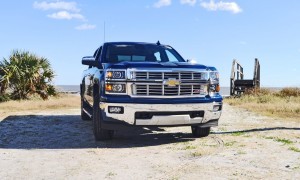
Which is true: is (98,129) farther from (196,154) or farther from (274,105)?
(274,105)

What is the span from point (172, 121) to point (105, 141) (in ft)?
4.32

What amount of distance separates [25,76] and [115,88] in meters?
11.6

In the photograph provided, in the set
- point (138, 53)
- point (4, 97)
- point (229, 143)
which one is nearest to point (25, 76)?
point (4, 97)

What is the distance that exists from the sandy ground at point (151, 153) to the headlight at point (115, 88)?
906 millimetres

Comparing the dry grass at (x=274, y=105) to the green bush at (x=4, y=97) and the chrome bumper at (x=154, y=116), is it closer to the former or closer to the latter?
the chrome bumper at (x=154, y=116)

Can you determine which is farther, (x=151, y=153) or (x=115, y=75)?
(x=115, y=75)

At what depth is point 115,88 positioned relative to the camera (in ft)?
21.4

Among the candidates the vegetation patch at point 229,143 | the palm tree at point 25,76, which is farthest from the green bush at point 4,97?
the vegetation patch at point 229,143

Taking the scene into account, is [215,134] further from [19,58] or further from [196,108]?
[19,58]

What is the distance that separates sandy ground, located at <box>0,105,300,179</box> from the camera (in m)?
4.72

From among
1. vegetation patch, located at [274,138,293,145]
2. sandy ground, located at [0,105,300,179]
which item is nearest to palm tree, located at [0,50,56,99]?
sandy ground, located at [0,105,300,179]

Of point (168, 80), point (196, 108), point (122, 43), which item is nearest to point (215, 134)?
point (196, 108)

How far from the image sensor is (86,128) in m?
9.05

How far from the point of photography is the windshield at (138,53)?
805cm
